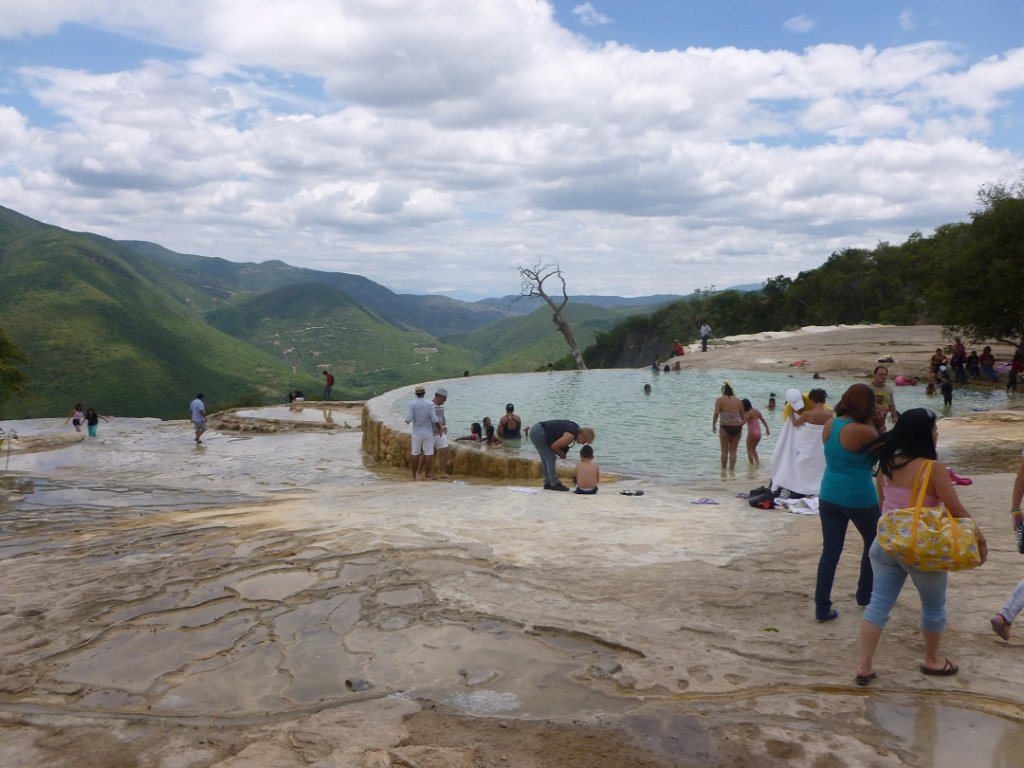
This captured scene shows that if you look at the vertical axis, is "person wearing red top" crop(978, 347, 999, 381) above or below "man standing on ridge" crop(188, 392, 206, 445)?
above

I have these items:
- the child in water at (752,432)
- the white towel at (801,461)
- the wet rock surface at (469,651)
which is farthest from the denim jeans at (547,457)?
the child in water at (752,432)

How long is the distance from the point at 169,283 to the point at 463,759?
217 meters

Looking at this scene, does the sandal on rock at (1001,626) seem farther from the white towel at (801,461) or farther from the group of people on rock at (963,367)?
the group of people on rock at (963,367)

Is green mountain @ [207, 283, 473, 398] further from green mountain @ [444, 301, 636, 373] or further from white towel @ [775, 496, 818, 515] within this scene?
white towel @ [775, 496, 818, 515]

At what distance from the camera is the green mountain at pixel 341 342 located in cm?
13520

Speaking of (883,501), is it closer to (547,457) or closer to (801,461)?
(801,461)

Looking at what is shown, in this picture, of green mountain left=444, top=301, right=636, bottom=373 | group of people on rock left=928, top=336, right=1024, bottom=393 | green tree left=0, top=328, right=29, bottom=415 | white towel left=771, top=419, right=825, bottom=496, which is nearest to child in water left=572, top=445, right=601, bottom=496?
white towel left=771, top=419, right=825, bottom=496

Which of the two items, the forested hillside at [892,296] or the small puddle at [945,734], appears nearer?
the small puddle at [945,734]

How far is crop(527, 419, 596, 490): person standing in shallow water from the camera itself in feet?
33.4

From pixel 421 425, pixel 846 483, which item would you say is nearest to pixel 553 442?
pixel 421 425

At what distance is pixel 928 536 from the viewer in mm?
3672

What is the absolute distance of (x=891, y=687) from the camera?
3850mm

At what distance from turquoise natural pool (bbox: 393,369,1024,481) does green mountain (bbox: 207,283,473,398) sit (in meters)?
83.9

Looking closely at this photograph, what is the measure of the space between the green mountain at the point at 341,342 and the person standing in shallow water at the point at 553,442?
98.8 metres
